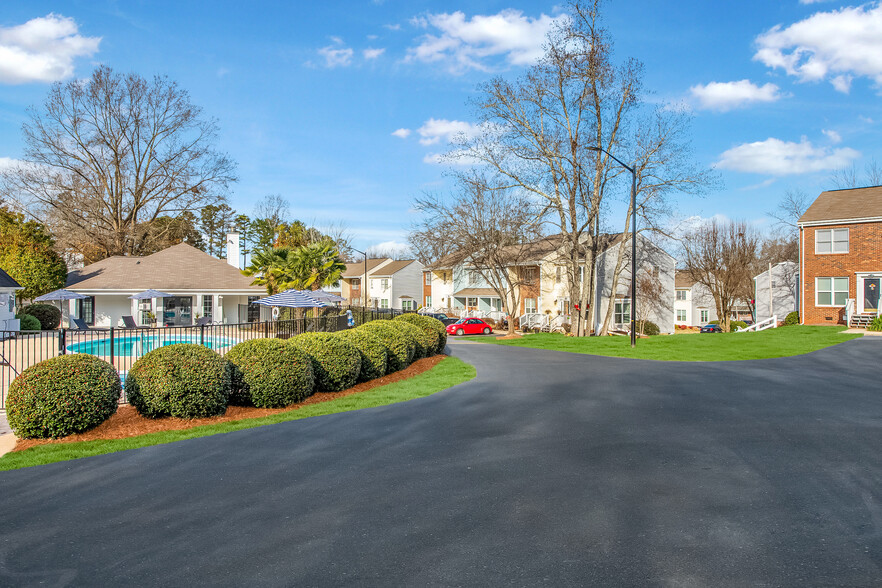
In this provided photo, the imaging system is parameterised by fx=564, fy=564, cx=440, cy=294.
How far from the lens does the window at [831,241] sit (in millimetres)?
29172

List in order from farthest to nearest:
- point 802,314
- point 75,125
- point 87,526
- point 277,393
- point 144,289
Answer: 1. point 75,125
2. point 144,289
3. point 802,314
4. point 277,393
5. point 87,526

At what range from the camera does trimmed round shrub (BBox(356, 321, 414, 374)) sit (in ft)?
52.0

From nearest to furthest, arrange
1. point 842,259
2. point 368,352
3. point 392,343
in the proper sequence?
1. point 368,352
2. point 392,343
3. point 842,259

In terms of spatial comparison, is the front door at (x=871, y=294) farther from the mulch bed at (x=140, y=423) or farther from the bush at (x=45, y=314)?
the bush at (x=45, y=314)

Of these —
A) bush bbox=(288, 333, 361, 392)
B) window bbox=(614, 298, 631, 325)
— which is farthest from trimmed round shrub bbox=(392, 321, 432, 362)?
window bbox=(614, 298, 631, 325)

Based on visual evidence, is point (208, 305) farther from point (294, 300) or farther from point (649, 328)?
point (649, 328)

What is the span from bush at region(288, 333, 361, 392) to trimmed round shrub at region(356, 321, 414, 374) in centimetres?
218

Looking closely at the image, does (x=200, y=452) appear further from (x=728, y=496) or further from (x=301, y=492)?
(x=728, y=496)

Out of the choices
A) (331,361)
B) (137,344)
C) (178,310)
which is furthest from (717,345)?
(178,310)

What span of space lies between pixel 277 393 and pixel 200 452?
126 inches

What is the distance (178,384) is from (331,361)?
371cm

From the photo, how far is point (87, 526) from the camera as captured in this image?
17.7 ft

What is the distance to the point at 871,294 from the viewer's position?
28.4m

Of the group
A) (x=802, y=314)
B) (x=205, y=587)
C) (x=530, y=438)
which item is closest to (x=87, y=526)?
(x=205, y=587)
